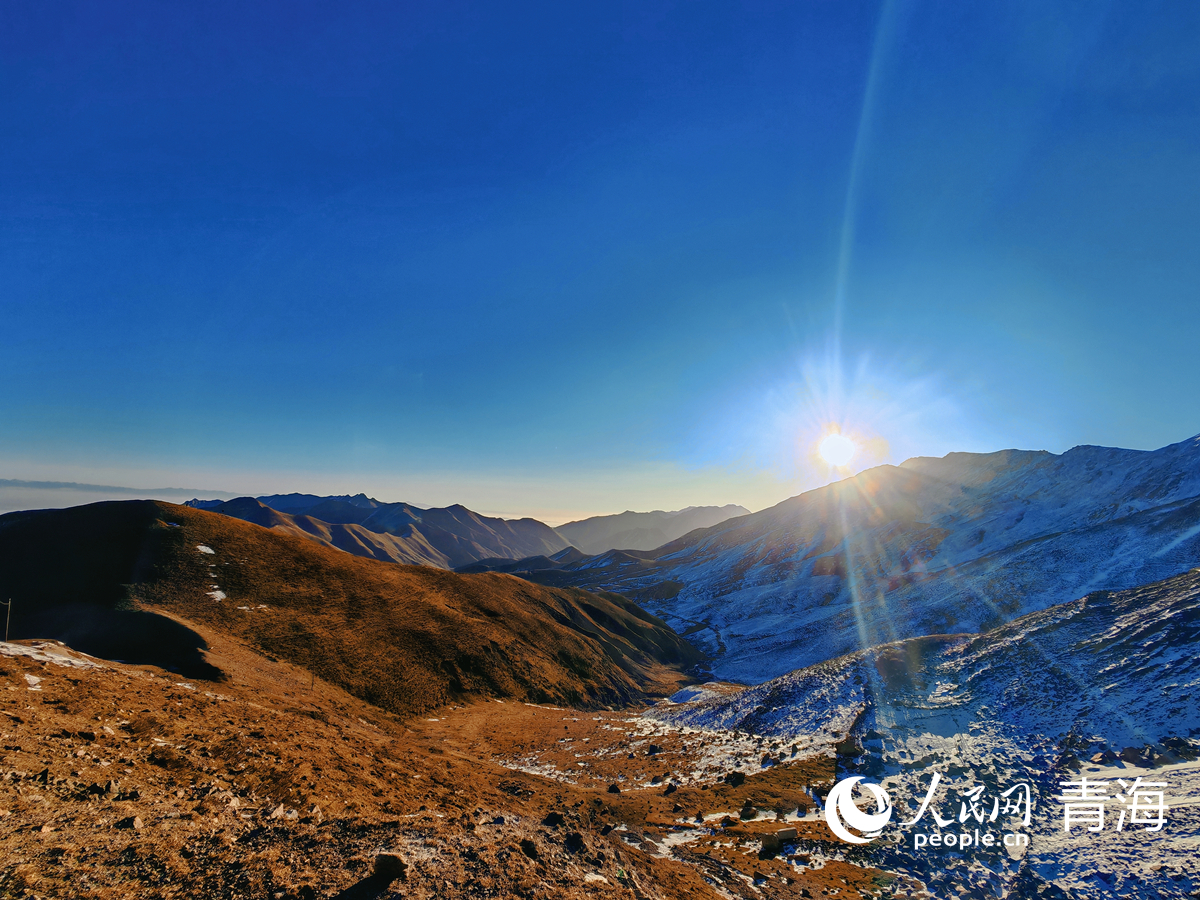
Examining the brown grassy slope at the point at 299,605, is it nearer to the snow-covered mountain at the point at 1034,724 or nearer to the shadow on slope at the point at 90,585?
A: the shadow on slope at the point at 90,585

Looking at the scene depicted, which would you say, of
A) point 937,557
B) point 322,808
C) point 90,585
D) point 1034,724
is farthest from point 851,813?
point 937,557

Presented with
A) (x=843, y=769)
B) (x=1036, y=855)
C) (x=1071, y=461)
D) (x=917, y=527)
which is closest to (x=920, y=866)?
(x=1036, y=855)

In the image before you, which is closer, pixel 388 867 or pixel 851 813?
pixel 388 867

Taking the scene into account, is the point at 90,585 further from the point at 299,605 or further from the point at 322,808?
the point at 322,808

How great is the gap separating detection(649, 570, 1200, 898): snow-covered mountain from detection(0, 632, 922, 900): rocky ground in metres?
3.95

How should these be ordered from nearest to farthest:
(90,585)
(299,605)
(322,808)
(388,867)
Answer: (388,867) < (322,808) < (90,585) < (299,605)

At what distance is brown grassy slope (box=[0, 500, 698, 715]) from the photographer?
3388cm

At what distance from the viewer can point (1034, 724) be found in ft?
82.7

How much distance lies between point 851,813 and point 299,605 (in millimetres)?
42973

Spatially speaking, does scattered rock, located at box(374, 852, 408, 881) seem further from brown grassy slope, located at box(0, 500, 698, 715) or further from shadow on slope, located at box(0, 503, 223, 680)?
brown grassy slope, located at box(0, 500, 698, 715)

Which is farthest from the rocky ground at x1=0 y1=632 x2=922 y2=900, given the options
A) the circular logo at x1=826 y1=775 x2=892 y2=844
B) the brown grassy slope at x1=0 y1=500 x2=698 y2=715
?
the brown grassy slope at x1=0 y1=500 x2=698 y2=715

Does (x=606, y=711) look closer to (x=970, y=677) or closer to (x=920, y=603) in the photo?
(x=970, y=677)

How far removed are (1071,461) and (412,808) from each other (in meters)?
207

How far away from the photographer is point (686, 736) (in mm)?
34469
